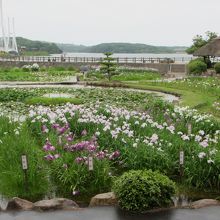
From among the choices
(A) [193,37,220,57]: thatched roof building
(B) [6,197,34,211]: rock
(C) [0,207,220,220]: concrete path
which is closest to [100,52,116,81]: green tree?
(A) [193,37,220,57]: thatched roof building

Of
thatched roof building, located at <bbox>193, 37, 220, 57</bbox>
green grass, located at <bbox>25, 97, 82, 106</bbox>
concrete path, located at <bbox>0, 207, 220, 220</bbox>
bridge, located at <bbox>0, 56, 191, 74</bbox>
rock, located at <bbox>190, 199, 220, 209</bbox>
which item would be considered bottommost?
concrete path, located at <bbox>0, 207, 220, 220</bbox>

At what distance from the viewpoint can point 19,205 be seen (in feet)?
21.3

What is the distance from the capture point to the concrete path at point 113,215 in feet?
20.1

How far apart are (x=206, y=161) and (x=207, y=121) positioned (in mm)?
2575

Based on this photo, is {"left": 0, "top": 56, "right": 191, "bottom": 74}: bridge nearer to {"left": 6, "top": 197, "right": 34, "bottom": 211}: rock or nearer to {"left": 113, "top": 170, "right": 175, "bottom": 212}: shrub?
{"left": 113, "top": 170, "right": 175, "bottom": 212}: shrub

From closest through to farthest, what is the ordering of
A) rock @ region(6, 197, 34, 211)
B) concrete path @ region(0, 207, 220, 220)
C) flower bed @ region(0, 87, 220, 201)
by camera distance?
1. concrete path @ region(0, 207, 220, 220)
2. rock @ region(6, 197, 34, 211)
3. flower bed @ region(0, 87, 220, 201)

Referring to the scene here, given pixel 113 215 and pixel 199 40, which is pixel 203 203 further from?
pixel 199 40

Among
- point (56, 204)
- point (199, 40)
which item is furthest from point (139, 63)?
point (56, 204)

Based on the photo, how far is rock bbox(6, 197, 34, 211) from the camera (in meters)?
6.45

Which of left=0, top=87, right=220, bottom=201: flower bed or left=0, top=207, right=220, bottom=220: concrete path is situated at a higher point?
left=0, top=87, right=220, bottom=201: flower bed

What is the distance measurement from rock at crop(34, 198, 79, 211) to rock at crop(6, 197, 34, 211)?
0.37ft

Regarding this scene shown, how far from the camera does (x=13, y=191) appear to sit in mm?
7043

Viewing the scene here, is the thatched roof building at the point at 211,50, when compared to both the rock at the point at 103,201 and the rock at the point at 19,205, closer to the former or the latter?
the rock at the point at 103,201

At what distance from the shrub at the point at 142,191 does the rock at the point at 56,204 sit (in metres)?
0.77
